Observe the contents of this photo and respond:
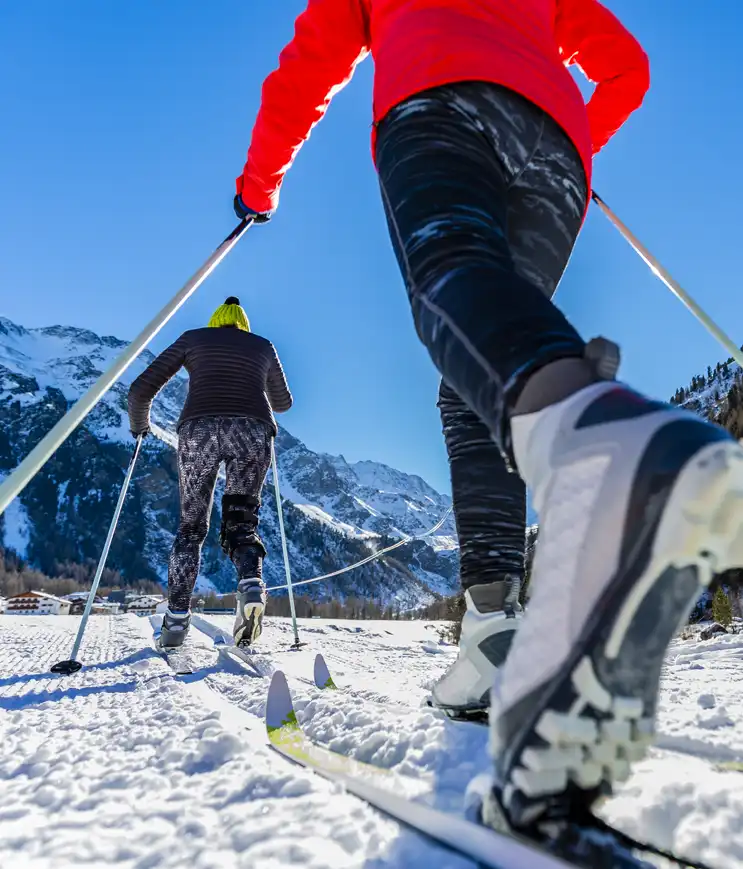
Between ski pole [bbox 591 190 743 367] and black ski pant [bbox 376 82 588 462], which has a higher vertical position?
ski pole [bbox 591 190 743 367]

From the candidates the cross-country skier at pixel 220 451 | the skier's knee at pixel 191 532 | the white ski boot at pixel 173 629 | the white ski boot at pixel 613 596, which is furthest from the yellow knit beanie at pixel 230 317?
the white ski boot at pixel 613 596

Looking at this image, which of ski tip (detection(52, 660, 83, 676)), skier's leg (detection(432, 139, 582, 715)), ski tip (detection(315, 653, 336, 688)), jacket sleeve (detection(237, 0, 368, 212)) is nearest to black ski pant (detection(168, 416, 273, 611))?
ski tip (detection(52, 660, 83, 676))

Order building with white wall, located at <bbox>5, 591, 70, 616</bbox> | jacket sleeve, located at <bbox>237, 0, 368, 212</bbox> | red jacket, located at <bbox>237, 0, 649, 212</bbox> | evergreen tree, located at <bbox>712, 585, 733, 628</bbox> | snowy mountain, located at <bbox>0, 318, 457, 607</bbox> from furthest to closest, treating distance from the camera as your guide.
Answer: snowy mountain, located at <bbox>0, 318, 457, 607</bbox> < building with white wall, located at <bbox>5, 591, 70, 616</bbox> < evergreen tree, located at <bbox>712, 585, 733, 628</bbox> < jacket sleeve, located at <bbox>237, 0, 368, 212</bbox> < red jacket, located at <bbox>237, 0, 649, 212</bbox>

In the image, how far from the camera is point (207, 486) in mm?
3398

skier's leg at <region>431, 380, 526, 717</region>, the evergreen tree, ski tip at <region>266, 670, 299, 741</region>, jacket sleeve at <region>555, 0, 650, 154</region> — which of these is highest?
jacket sleeve at <region>555, 0, 650, 154</region>

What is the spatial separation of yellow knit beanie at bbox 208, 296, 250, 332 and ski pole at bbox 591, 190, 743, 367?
93.1 inches

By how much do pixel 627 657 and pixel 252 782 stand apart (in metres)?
0.63

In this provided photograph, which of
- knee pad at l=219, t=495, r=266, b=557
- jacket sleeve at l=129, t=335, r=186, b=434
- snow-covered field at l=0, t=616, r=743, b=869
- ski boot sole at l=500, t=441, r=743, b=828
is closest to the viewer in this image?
ski boot sole at l=500, t=441, r=743, b=828

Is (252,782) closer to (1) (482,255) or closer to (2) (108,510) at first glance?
(1) (482,255)

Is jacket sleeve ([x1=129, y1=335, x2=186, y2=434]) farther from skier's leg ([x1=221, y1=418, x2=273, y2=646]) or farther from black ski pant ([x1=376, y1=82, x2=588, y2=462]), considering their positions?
black ski pant ([x1=376, y1=82, x2=588, y2=462])

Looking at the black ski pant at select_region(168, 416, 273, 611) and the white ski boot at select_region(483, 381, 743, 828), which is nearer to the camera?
the white ski boot at select_region(483, 381, 743, 828)

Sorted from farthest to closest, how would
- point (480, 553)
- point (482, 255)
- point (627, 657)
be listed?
point (480, 553)
point (482, 255)
point (627, 657)

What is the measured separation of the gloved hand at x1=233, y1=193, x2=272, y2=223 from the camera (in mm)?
2059

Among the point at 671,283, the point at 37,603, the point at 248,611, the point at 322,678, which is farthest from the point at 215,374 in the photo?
the point at 37,603
